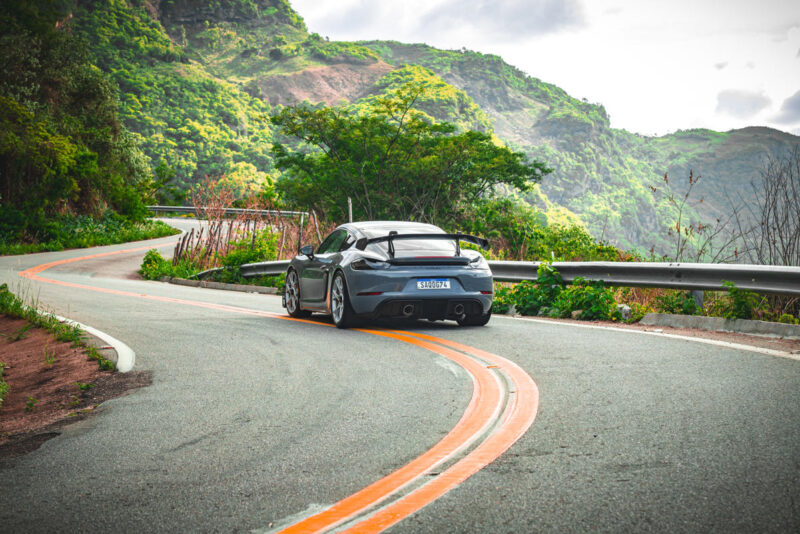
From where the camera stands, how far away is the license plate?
9766 mm

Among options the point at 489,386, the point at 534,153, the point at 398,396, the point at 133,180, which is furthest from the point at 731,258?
the point at 534,153

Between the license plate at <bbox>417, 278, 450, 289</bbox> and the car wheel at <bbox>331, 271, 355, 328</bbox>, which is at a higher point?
the license plate at <bbox>417, 278, 450, 289</bbox>

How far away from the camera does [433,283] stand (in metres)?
9.81

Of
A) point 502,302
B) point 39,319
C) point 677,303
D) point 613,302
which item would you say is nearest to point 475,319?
point 613,302

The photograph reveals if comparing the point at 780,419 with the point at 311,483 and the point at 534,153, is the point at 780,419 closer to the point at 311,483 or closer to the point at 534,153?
the point at 311,483

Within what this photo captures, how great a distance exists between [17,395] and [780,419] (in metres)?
6.31

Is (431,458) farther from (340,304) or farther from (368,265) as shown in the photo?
(340,304)

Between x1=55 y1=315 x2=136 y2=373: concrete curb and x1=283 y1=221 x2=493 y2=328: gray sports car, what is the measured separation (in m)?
2.86

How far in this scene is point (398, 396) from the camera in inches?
229

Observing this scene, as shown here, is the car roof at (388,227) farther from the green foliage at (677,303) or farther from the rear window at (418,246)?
the green foliage at (677,303)

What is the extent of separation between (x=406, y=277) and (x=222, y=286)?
12542 millimetres

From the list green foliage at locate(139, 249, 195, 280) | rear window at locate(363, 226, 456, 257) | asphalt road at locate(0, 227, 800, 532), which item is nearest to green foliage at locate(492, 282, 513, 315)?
rear window at locate(363, 226, 456, 257)

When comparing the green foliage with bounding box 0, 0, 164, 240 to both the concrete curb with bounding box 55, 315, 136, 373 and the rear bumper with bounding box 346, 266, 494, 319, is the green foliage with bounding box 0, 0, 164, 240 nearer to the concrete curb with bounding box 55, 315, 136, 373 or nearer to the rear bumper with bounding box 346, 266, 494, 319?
the concrete curb with bounding box 55, 315, 136, 373

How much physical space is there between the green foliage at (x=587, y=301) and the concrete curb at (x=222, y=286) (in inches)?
355
